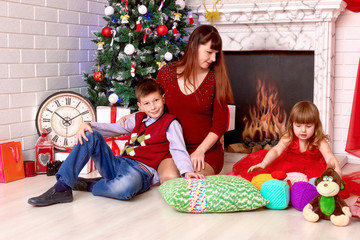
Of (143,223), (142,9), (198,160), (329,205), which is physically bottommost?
(143,223)

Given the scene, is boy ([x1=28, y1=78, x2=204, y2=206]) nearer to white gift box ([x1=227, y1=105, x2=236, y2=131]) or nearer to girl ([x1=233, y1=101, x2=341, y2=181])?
girl ([x1=233, y1=101, x2=341, y2=181])

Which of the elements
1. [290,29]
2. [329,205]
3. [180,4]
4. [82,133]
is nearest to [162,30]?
[180,4]

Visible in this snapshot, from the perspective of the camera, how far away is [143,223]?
96.0 inches

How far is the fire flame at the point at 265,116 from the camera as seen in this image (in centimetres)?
425

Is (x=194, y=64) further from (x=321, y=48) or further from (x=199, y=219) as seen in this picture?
(x=321, y=48)

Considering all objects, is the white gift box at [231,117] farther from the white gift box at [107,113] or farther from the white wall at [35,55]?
the white wall at [35,55]

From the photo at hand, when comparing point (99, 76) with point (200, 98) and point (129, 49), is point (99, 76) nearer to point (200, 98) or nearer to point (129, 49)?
point (129, 49)

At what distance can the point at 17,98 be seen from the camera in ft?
11.7

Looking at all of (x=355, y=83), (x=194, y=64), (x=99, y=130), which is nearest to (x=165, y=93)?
(x=194, y=64)

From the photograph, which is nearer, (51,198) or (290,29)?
(51,198)

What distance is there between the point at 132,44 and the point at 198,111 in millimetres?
875

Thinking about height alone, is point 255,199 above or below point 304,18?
below

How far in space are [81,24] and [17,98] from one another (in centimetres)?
91

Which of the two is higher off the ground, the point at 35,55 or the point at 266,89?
the point at 35,55
